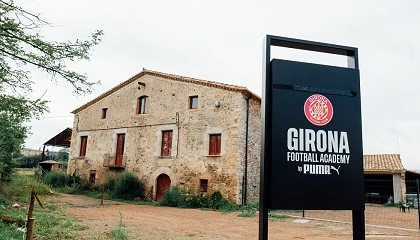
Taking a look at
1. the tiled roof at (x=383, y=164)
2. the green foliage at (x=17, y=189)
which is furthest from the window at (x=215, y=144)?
the tiled roof at (x=383, y=164)

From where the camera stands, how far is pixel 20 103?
571cm

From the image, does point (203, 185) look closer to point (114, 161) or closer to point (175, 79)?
point (175, 79)

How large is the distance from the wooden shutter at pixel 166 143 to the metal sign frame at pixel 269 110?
13.5m

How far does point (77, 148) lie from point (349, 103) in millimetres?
19506

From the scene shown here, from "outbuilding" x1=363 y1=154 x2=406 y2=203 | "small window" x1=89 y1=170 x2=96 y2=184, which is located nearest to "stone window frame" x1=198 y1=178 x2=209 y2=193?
"small window" x1=89 y1=170 x2=96 y2=184

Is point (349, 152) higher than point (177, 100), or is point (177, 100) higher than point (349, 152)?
point (177, 100)

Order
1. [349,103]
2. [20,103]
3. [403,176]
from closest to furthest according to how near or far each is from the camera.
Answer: [349,103]
[20,103]
[403,176]

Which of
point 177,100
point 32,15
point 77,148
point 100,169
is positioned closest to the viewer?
point 32,15

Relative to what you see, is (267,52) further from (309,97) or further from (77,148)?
(77,148)

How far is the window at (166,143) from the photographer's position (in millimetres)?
15808

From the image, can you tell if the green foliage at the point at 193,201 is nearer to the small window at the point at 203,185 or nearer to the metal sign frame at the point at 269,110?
the small window at the point at 203,185

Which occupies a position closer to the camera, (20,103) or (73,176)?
(20,103)

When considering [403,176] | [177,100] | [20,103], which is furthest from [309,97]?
[403,176]

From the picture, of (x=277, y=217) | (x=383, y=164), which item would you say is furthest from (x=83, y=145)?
(x=383, y=164)
